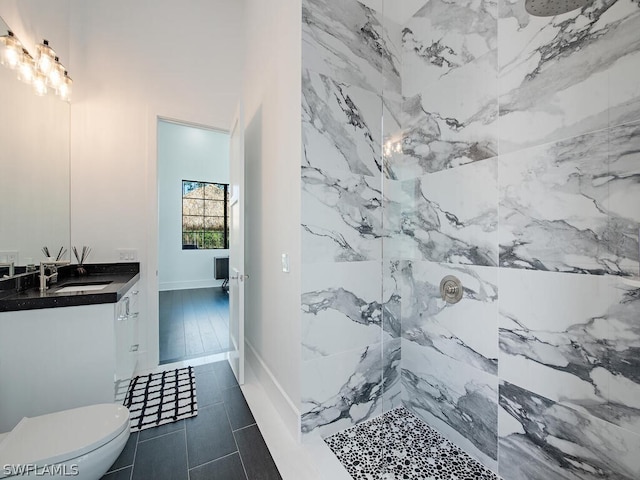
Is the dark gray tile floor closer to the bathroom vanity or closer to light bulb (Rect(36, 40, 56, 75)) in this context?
the bathroom vanity

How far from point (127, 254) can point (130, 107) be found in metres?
1.37

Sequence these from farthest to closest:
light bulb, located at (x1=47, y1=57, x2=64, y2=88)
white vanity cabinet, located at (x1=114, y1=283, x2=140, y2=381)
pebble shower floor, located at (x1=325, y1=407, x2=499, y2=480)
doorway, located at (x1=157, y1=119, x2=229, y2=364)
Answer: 1. doorway, located at (x1=157, y1=119, x2=229, y2=364)
2. light bulb, located at (x1=47, y1=57, x2=64, y2=88)
3. white vanity cabinet, located at (x1=114, y1=283, x2=140, y2=381)
4. pebble shower floor, located at (x1=325, y1=407, x2=499, y2=480)

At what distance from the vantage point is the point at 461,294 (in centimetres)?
145

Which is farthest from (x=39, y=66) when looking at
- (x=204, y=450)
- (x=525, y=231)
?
(x=525, y=231)

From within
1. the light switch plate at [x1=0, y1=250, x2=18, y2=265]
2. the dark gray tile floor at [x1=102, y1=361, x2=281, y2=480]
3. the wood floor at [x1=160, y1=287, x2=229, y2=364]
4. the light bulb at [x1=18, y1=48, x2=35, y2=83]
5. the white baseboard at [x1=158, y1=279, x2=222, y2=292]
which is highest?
the light bulb at [x1=18, y1=48, x2=35, y2=83]

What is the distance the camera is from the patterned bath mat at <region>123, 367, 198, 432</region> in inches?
68.6

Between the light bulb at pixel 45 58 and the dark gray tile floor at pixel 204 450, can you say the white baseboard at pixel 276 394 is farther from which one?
the light bulb at pixel 45 58

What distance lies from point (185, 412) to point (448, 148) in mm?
2389

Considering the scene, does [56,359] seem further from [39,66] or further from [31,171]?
[39,66]

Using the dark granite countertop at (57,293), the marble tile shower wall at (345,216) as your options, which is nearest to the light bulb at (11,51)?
the dark granite countertop at (57,293)

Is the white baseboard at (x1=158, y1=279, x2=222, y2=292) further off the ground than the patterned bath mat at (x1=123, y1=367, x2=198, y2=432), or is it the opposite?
the white baseboard at (x1=158, y1=279, x2=222, y2=292)

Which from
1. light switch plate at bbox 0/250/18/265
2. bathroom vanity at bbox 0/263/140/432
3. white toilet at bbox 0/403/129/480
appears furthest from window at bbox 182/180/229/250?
white toilet at bbox 0/403/129/480

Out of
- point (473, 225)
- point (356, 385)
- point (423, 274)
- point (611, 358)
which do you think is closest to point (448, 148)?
point (473, 225)

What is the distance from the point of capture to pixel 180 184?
6.18 m
